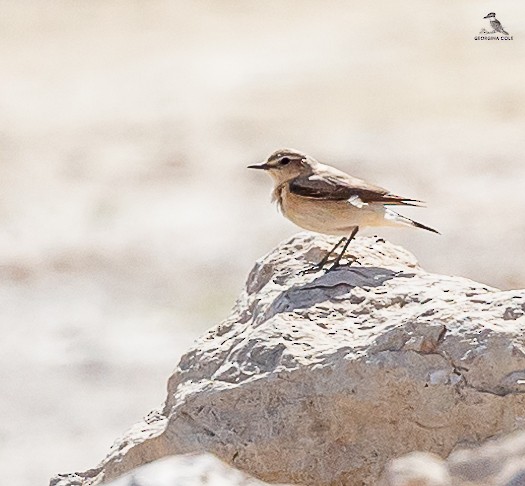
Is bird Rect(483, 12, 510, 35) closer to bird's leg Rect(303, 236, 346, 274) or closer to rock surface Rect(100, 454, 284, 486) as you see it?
bird's leg Rect(303, 236, 346, 274)

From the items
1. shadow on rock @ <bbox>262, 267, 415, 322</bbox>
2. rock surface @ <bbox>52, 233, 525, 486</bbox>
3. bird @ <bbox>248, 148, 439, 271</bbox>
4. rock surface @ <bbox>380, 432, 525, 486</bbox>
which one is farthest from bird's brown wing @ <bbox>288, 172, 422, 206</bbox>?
rock surface @ <bbox>380, 432, 525, 486</bbox>

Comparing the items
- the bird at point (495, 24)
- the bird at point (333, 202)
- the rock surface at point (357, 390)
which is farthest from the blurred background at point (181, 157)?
the rock surface at point (357, 390)

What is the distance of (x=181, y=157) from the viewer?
17406mm

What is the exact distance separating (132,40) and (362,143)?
559 centimetres

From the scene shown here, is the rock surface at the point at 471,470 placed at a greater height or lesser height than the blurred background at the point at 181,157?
greater

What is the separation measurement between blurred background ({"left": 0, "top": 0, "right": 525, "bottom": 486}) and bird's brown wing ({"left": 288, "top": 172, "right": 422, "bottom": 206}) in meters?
4.65

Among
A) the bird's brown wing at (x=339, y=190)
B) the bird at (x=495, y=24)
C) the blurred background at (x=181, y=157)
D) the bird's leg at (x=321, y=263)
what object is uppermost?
the bird's brown wing at (x=339, y=190)

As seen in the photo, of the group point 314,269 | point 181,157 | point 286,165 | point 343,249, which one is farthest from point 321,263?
point 181,157

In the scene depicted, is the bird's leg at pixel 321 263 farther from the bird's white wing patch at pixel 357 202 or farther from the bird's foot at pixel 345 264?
the bird's white wing patch at pixel 357 202

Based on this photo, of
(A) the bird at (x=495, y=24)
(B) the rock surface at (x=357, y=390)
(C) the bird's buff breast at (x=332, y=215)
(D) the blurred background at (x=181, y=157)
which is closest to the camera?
(B) the rock surface at (x=357, y=390)

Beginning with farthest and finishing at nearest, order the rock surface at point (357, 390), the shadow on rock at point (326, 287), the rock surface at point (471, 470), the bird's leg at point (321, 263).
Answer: the bird's leg at point (321, 263) < the shadow on rock at point (326, 287) < the rock surface at point (357, 390) < the rock surface at point (471, 470)

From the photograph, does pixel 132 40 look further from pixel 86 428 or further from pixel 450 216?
pixel 86 428

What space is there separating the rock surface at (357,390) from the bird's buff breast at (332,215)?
1170 mm

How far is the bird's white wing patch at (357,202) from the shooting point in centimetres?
706
